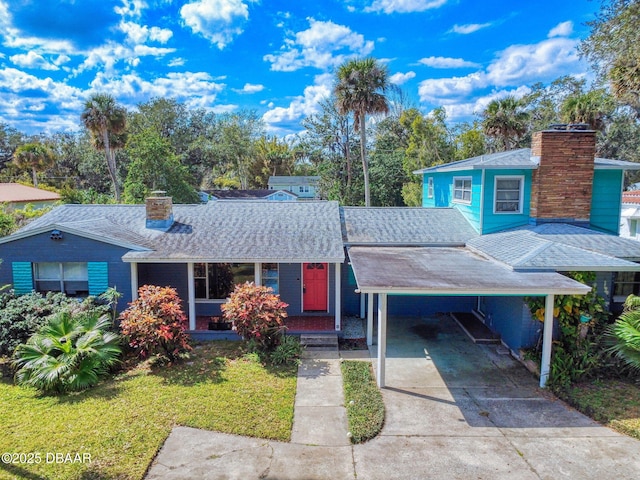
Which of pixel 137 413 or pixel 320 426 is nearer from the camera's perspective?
pixel 320 426

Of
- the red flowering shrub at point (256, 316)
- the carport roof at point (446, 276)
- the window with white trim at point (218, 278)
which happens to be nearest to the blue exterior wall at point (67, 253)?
the window with white trim at point (218, 278)

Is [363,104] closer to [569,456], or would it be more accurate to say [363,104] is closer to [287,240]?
[287,240]

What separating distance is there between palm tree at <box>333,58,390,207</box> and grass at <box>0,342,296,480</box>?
19.9 m

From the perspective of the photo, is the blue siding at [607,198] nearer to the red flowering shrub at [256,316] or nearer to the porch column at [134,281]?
the red flowering shrub at [256,316]

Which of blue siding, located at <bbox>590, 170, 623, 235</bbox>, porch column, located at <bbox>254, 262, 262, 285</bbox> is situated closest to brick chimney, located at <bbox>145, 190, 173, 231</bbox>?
porch column, located at <bbox>254, 262, 262, 285</bbox>

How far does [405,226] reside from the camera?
15.2 metres

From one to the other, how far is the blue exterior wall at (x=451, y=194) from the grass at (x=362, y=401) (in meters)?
7.02

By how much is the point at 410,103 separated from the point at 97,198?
30471mm

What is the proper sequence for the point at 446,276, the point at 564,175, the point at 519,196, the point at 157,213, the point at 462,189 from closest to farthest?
1. the point at 446,276
2. the point at 564,175
3. the point at 519,196
4. the point at 157,213
5. the point at 462,189

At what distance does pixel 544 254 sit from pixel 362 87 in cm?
1835

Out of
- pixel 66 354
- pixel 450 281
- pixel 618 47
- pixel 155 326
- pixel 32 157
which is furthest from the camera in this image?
pixel 32 157

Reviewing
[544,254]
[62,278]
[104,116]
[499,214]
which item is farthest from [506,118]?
[104,116]

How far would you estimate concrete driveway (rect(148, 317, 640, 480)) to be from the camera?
20.9 ft

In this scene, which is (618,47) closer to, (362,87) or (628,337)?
(362,87)
